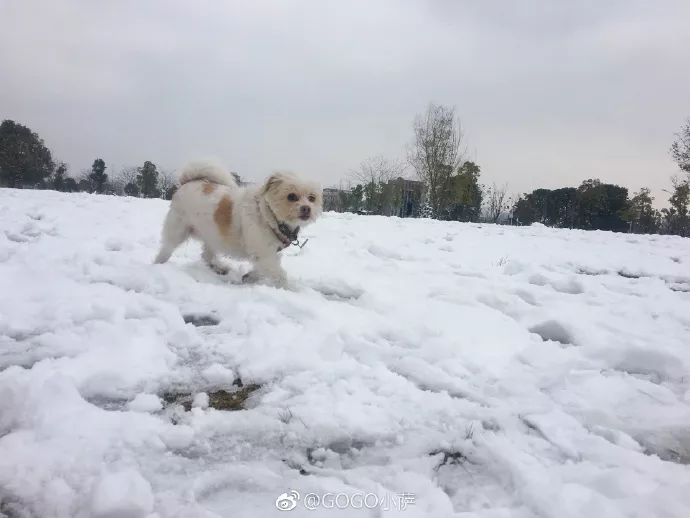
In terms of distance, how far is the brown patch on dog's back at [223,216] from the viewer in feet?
14.2

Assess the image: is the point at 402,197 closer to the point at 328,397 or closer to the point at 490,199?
the point at 490,199

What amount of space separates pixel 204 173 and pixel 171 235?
0.84 metres

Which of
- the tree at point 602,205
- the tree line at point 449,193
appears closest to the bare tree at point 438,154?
the tree line at point 449,193

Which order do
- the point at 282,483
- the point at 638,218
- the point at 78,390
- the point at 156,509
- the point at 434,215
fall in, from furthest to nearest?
the point at 638,218 < the point at 434,215 < the point at 78,390 < the point at 282,483 < the point at 156,509

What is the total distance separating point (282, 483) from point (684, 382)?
2.36 meters

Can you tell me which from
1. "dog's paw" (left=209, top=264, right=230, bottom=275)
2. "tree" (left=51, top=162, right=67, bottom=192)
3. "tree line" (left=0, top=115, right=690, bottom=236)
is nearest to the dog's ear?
"dog's paw" (left=209, top=264, right=230, bottom=275)

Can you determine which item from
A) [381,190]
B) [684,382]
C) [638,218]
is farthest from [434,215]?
[684,382]

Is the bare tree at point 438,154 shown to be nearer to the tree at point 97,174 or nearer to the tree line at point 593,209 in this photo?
the tree line at point 593,209

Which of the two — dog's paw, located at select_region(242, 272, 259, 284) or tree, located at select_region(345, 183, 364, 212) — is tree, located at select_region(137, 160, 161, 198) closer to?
tree, located at select_region(345, 183, 364, 212)

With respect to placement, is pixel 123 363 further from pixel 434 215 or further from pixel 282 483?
pixel 434 215

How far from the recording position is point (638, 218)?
120ft

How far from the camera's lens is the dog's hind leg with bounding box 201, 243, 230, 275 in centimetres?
463

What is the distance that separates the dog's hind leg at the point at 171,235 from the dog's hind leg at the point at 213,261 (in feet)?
1.01

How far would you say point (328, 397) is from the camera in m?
1.89
